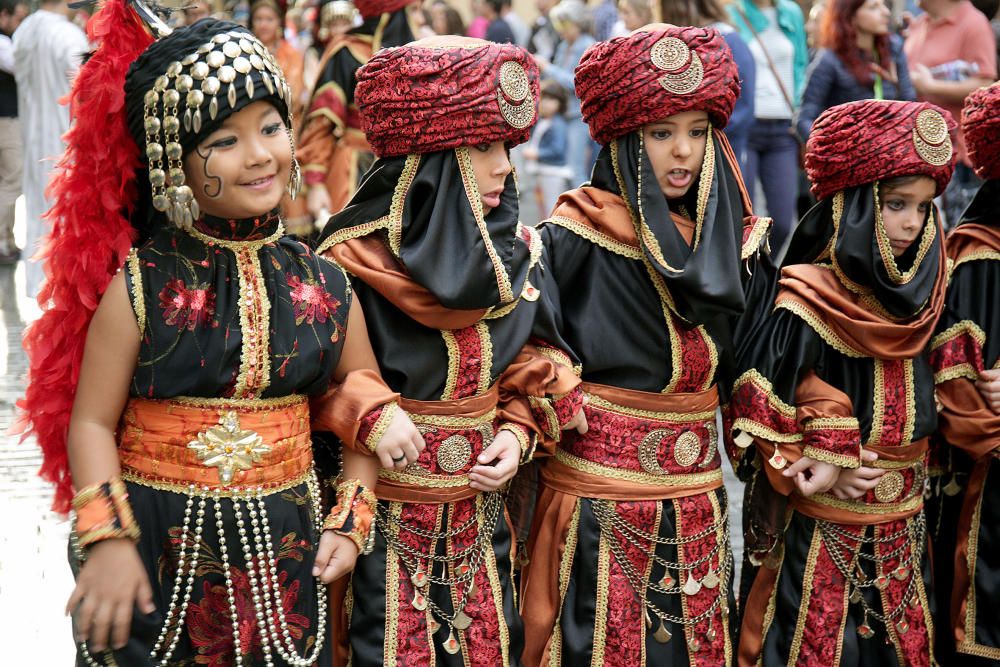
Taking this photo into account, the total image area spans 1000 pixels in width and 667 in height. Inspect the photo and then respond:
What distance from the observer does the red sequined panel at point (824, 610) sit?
3232 millimetres

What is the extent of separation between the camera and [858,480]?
3.16m

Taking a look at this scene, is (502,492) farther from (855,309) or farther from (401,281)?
(855,309)

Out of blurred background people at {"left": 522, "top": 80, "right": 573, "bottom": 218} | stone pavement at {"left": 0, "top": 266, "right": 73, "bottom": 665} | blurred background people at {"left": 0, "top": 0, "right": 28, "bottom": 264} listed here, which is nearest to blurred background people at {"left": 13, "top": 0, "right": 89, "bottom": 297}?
blurred background people at {"left": 0, "top": 0, "right": 28, "bottom": 264}

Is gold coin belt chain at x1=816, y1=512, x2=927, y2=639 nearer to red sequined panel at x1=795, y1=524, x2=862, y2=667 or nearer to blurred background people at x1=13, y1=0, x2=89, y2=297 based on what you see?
red sequined panel at x1=795, y1=524, x2=862, y2=667

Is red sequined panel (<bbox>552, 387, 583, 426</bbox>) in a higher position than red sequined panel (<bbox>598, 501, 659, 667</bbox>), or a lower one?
higher

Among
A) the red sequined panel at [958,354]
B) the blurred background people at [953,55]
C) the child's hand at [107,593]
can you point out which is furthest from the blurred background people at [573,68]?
the child's hand at [107,593]

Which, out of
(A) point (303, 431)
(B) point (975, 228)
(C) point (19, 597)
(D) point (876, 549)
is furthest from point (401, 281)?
(C) point (19, 597)

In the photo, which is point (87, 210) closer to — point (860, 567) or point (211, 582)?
point (211, 582)

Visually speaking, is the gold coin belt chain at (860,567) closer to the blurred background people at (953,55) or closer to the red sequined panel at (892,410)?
the red sequined panel at (892,410)

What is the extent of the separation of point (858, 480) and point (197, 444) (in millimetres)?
1789

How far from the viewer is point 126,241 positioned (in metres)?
2.34

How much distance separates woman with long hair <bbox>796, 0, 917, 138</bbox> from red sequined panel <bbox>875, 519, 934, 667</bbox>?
3.29 metres

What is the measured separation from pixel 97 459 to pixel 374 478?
62 cm

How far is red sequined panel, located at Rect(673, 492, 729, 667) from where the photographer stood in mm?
3094
